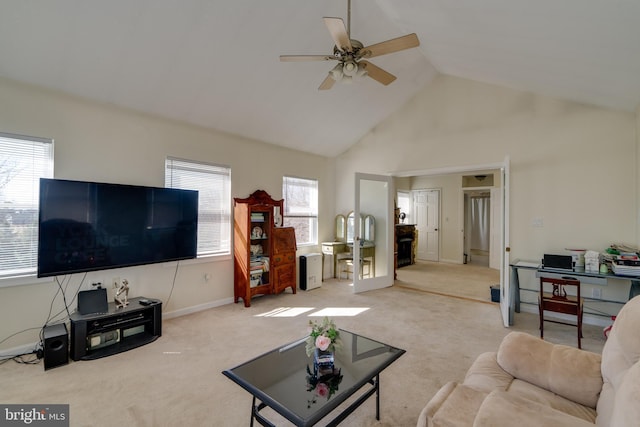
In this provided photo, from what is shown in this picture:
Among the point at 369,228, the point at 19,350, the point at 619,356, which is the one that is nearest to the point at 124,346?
the point at 19,350

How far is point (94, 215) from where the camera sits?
2.95 meters

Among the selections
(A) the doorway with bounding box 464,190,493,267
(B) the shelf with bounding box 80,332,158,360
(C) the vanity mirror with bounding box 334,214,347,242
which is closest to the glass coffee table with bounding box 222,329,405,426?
(B) the shelf with bounding box 80,332,158,360

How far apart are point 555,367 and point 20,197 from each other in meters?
4.39

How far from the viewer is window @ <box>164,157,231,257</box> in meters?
3.93

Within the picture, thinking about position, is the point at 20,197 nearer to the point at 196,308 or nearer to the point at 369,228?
the point at 196,308

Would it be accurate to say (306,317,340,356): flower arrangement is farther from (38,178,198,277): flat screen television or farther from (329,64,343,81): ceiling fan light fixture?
(38,178,198,277): flat screen television

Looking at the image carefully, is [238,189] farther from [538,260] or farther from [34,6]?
[538,260]

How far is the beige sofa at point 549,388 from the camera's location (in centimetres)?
105

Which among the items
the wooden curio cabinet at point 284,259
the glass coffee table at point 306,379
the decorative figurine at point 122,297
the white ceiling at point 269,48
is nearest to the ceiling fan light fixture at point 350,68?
the white ceiling at point 269,48

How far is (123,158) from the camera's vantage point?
11.2 feet

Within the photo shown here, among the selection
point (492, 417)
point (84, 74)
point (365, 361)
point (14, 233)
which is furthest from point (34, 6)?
A: point (492, 417)

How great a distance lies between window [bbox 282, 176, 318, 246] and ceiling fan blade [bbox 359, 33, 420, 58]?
10.6 feet

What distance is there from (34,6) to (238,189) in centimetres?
275

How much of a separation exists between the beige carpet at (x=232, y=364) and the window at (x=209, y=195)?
3.14 feet
